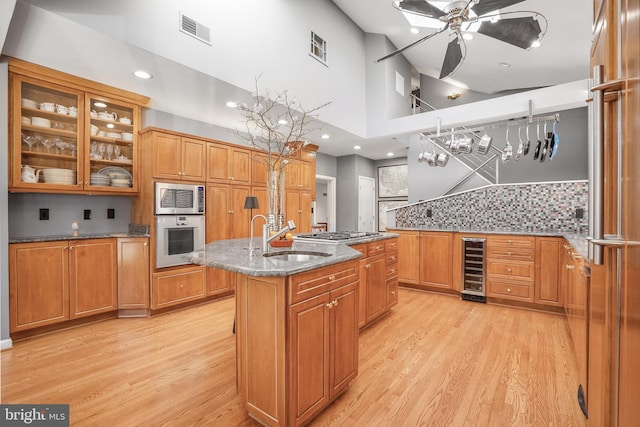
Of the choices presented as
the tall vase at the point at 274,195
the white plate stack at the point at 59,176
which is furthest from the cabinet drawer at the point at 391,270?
the white plate stack at the point at 59,176

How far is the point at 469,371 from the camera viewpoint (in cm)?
224

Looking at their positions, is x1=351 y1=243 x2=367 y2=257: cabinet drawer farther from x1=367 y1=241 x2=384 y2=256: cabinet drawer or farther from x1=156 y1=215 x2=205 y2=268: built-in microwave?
x1=156 y1=215 x2=205 y2=268: built-in microwave

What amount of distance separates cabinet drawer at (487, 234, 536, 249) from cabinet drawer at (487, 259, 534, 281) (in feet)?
0.70

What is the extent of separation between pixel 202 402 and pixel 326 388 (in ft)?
2.67

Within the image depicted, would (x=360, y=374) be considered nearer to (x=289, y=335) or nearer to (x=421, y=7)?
(x=289, y=335)

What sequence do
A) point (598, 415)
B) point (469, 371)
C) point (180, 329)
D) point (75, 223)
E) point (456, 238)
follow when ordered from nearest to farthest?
point (598, 415) < point (469, 371) < point (180, 329) < point (75, 223) < point (456, 238)

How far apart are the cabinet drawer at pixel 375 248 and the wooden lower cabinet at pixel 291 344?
1168 millimetres

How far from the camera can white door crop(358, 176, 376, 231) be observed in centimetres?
738

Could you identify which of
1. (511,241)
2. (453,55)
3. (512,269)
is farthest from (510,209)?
(453,55)

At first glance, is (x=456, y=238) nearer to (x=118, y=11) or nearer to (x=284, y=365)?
(x=284, y=365)

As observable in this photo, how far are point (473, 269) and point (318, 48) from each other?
12.8 feet

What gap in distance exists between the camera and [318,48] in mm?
4445

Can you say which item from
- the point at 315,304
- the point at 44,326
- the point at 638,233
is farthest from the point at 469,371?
the point at 44,326

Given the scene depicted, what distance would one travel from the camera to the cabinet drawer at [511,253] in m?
3.66
